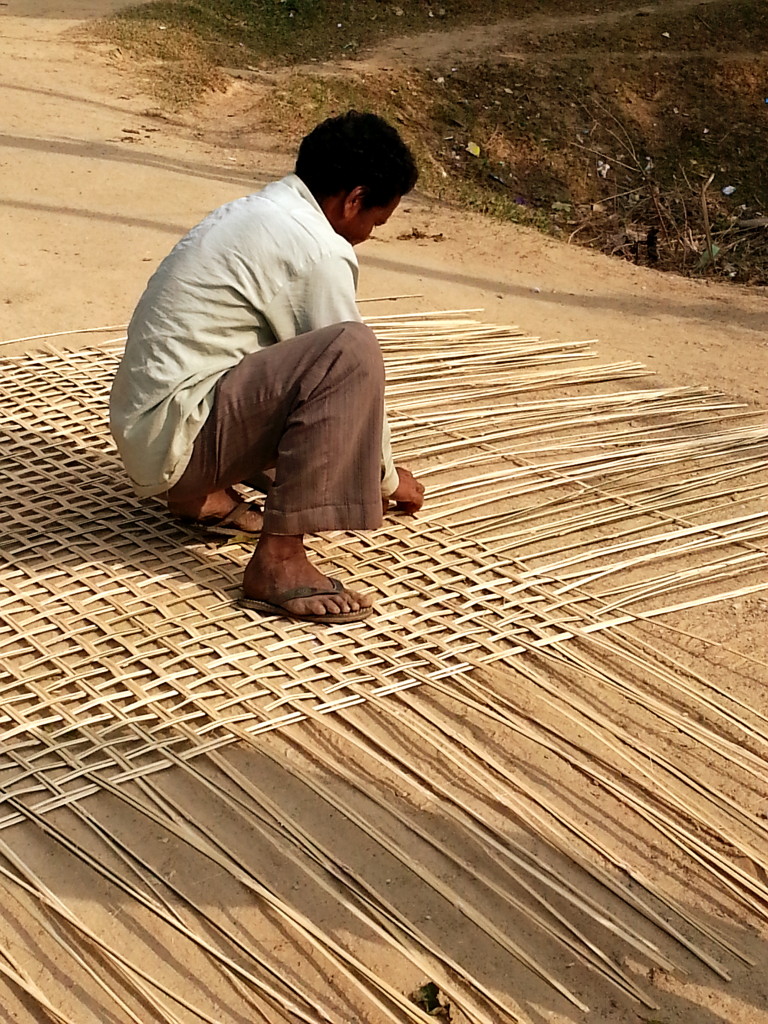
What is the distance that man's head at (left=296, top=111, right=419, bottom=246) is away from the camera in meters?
1.94

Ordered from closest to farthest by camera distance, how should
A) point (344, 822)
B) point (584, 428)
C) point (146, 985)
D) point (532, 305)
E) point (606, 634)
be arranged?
1. point (146, 985)
2. point (344, 822)
3. point (606, 634)
4. point (584, 428)
5. point (532, 305)

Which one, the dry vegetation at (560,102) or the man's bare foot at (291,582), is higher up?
the dry vegetation at (560,102)

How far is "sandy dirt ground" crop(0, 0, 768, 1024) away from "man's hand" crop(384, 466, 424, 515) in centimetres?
62

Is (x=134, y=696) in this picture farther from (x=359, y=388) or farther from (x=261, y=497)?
(x=261, y=497)

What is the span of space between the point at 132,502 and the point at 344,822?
1.03 metres

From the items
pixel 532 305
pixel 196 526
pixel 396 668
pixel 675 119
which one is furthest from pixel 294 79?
pixel 396 668

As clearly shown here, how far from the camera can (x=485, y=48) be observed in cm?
761

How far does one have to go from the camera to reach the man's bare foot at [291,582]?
2029 millimetres

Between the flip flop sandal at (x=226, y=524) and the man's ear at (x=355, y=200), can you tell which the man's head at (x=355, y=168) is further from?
the flip flop sandal at (x=226, y=524)

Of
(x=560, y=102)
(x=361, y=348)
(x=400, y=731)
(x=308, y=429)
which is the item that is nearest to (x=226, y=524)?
(x=308, y=429)

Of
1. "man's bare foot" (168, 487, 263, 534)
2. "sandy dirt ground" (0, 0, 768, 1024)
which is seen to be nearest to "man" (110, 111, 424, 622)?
"man's bare foot" (168, 487, 263, 534)

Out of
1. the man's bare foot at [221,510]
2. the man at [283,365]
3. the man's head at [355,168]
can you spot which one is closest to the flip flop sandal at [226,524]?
the man's bare foot at [221,510]

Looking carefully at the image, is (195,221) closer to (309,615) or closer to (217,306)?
(217,306)

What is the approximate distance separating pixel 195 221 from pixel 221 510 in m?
2.34
